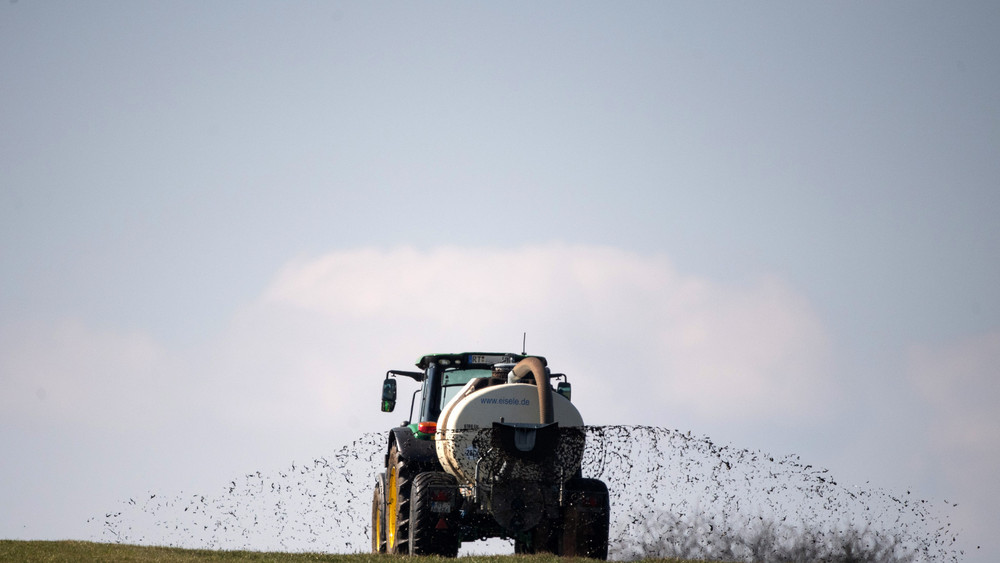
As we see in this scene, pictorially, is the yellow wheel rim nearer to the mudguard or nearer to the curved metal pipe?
the mudguard

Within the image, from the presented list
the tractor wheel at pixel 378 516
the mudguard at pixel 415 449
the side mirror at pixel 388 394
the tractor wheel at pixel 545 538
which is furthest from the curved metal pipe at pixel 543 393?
the tractor wheel at pixel 378 516

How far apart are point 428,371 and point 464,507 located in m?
3.74

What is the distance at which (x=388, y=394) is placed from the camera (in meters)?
19.0

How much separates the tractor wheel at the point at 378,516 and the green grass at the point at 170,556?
2013 mm

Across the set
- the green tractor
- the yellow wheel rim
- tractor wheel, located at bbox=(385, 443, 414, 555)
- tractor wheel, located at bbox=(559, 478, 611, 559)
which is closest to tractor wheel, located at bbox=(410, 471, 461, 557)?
the green tractor

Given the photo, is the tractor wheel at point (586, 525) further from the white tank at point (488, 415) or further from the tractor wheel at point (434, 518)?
the tractor wheel at point (434, 518)

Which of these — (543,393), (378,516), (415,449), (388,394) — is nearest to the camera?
(543,393)

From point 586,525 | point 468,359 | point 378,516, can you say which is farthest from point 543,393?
point 378,516

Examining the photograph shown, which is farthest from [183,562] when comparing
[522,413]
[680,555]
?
[680,555]

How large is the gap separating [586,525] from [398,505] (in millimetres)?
2860

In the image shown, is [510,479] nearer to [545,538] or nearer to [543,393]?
[543,393]

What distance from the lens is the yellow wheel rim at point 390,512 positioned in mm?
17688

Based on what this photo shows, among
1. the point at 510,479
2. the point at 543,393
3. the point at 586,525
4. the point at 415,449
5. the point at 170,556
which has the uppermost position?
the point at 543,393

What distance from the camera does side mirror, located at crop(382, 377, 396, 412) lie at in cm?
1894
